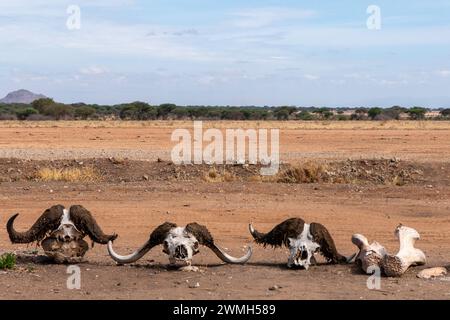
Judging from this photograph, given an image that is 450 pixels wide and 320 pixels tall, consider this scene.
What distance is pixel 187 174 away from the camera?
81.3 ft

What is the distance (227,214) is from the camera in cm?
1706

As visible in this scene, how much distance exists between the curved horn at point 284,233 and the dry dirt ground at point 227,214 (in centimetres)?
35

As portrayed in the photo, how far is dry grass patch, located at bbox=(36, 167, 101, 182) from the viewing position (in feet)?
76.3

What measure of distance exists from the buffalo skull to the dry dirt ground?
227 millimetres

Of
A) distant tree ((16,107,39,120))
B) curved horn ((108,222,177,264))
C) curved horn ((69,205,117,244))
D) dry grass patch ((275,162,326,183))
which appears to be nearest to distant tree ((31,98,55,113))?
distant tree ((16,107,39,120))

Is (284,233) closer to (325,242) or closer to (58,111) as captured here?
(325,242)

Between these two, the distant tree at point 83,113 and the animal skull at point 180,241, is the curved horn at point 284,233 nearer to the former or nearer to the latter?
the animal skull at point 180,241

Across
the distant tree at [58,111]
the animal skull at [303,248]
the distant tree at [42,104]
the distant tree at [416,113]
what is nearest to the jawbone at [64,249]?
the animal skull at [303,248]

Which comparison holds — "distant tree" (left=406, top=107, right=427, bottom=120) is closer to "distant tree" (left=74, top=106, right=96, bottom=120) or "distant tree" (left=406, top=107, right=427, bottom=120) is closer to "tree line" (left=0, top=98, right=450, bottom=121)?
"tree line" (left=0, top=98, right=450, bottom=121)

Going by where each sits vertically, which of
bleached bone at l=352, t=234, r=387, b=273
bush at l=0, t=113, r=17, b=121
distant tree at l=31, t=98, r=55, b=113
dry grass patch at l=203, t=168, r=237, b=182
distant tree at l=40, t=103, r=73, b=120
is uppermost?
distant tree at l=31, t=98, r=55, b=113

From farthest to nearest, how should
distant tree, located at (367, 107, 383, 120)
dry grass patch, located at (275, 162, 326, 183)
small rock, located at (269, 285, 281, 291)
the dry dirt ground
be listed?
distant tree, located at (367, 107, 383, 120), dry grass patch, located at (275, 162, 326, 183), the dry dirt ground, small rock, located at (269, 285, 281, 291)

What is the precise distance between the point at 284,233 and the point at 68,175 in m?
13.5

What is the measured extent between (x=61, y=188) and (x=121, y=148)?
18.1 metres
